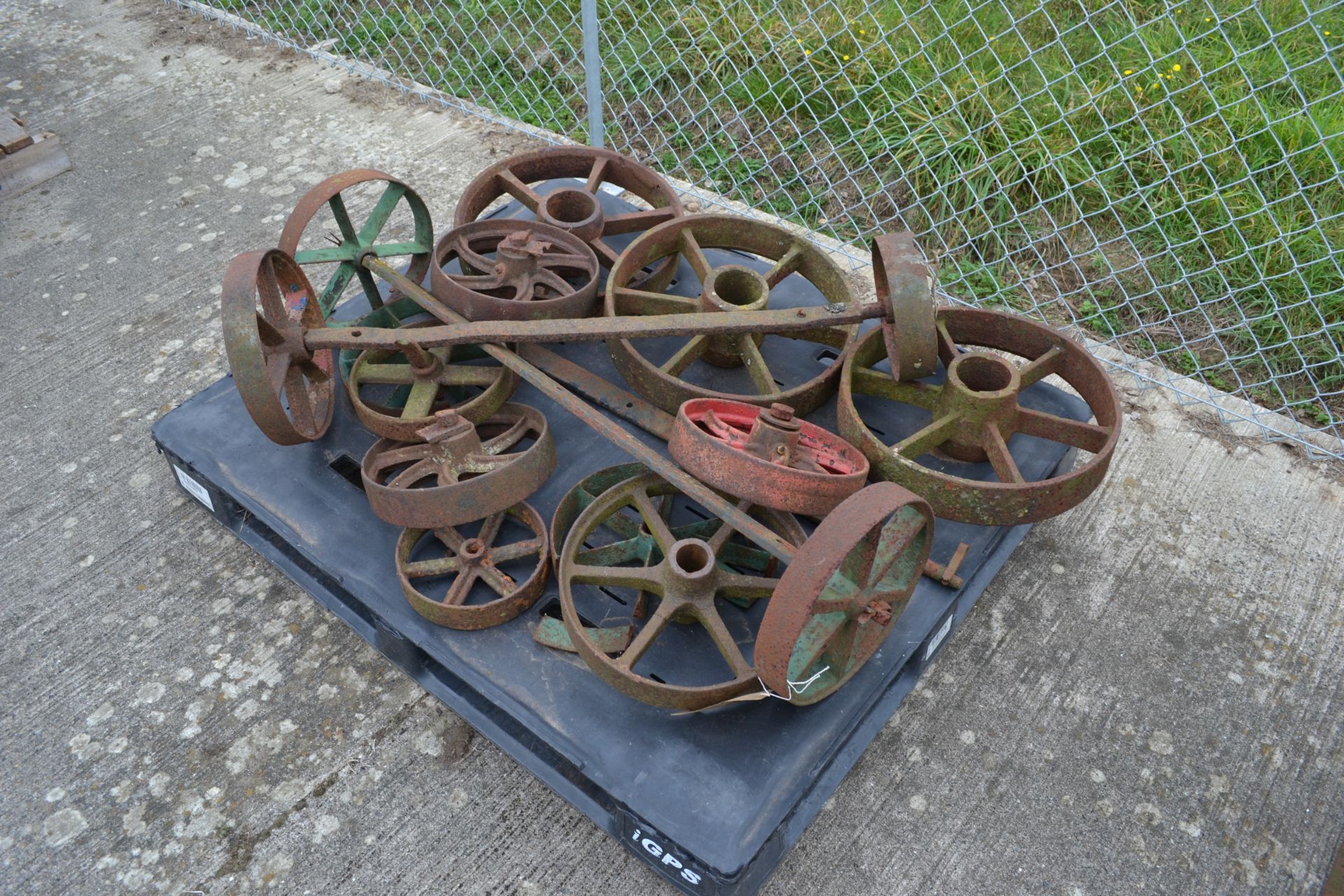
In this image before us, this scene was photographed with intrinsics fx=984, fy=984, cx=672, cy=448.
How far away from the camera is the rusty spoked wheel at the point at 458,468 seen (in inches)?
73.7

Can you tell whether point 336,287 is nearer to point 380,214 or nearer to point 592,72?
point 380,214

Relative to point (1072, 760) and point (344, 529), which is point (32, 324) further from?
point (1072, 760)

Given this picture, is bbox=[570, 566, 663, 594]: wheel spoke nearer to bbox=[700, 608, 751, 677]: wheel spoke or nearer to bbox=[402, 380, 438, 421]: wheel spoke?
bbox=[700, 608, 751, 677]: wheel spoke

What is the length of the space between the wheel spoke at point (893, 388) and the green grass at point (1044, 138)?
Result: 112cm

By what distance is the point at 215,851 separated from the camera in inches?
71.3

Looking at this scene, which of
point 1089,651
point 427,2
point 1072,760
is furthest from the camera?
point 427,2

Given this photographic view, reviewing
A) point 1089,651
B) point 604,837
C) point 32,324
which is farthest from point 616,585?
point 32,324

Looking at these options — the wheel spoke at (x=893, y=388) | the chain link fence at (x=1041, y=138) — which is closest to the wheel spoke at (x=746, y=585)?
the wheel spoke at (x=893, y=388)

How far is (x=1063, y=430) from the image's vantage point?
2062mm

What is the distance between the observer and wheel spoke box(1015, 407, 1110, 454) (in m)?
2.02

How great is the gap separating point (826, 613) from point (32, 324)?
2.54 m

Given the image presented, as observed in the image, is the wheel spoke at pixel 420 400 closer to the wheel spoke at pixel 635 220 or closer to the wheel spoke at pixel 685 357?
the wheel spoke at pixel 685 357

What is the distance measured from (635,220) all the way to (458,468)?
964 mm

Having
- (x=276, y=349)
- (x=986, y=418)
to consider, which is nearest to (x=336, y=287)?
(x=276, y=349)
